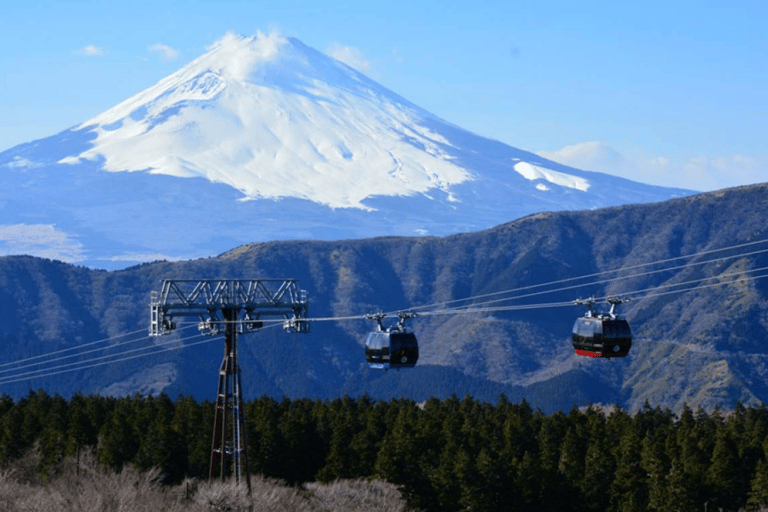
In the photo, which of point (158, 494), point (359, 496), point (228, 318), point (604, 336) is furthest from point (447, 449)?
point (604, 336)

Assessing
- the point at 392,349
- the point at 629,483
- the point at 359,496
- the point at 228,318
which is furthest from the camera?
the point at 359,496

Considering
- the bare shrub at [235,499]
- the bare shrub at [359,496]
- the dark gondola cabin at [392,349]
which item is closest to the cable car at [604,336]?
the dark gondola cabin at [392,349]

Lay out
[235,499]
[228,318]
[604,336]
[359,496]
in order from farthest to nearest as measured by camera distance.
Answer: [359,496], [235,499], [228,318], [604,336]

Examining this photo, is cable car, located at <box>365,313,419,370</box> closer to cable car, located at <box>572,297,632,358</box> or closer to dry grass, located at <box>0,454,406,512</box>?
cable car, located at <box>572,297,632,358</box>

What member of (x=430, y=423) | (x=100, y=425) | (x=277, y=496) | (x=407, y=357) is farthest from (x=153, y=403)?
(x=407, y=357)

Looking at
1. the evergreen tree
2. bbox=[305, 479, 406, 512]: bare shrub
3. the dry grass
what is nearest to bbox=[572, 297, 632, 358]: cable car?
the dry grass

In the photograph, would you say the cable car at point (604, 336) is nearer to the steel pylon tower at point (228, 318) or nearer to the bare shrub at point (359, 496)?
the steel pylon tower at point (228, 318)

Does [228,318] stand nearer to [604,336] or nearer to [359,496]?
[604,336]
